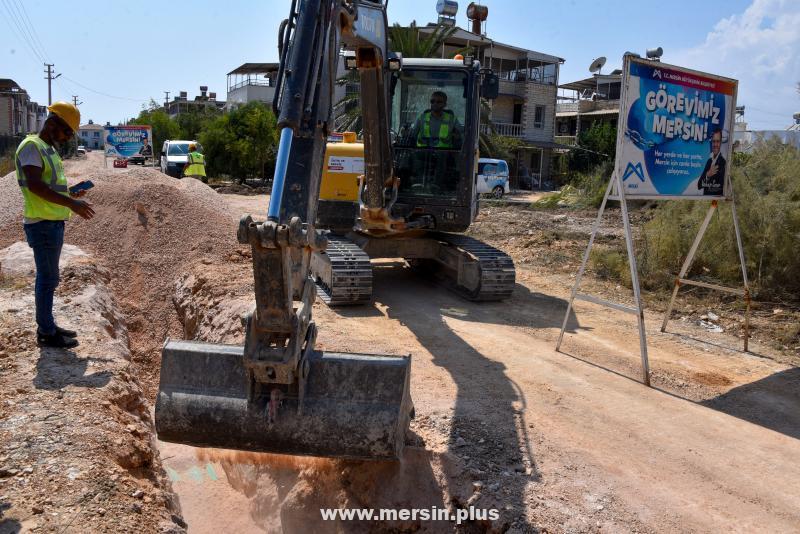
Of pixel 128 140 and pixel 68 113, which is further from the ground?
pixel 128 140

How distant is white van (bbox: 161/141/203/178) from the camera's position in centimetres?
3014

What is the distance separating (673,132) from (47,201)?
18.5 ft

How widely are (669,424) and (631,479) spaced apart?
1.10 meters

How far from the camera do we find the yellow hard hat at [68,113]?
18.6 feet

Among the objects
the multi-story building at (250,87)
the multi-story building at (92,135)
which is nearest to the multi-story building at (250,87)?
the multi-story building at (250,87)

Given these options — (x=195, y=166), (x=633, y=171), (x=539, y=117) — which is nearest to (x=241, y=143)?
(x=195, y=166)

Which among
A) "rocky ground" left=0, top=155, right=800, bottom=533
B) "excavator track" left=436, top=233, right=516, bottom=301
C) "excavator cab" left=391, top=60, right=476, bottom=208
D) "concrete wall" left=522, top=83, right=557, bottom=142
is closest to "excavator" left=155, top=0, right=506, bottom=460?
"rocky ground" left=0, top=155, right=800, bottom=533

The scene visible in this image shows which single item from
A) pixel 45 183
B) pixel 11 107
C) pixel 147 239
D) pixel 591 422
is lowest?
pixel 591 422

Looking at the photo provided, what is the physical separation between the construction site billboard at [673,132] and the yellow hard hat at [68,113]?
470 cm

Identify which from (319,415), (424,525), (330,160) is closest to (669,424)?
(424,525)

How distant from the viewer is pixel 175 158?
1219 inches

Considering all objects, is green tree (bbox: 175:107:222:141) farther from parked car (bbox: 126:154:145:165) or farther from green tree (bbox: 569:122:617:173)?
green tree (bbox: 569:122:617:173)

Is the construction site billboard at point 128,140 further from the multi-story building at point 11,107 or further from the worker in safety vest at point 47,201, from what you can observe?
the worker in safety vest at point 47,201

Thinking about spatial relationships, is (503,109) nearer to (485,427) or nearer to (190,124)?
(190,124)
